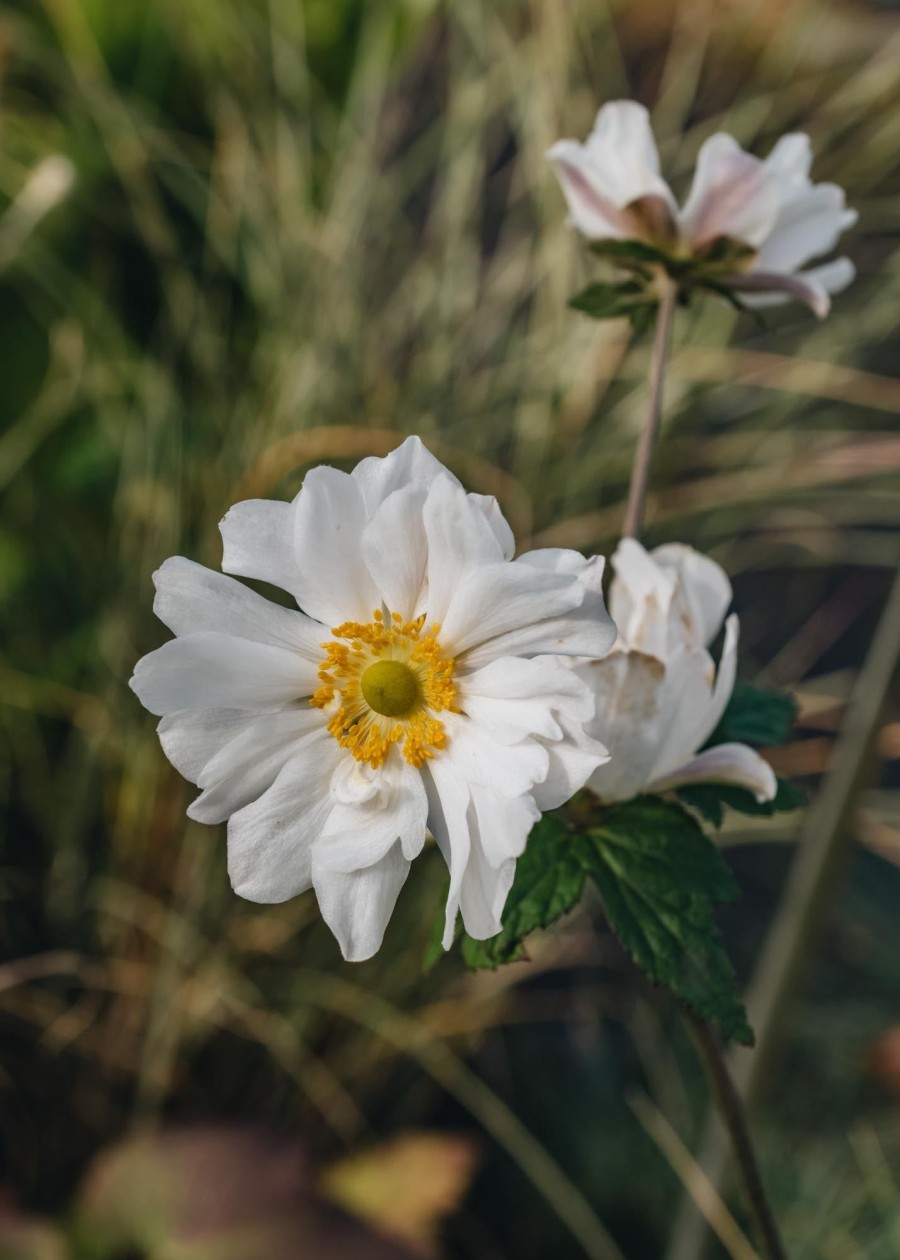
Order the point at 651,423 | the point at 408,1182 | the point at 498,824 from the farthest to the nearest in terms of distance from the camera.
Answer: the point at 408,1182 < the point at 651,423 < the point at 498,824

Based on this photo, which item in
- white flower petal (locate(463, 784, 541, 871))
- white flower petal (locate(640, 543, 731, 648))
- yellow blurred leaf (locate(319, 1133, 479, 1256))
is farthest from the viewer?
yellow blurred leaf (locate(319, 1133, 479, 1256))

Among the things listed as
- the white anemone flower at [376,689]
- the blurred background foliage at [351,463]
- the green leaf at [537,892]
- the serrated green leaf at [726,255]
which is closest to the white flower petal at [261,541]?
the white anemone flower at [376,689]

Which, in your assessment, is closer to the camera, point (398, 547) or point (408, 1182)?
point (398, 547)

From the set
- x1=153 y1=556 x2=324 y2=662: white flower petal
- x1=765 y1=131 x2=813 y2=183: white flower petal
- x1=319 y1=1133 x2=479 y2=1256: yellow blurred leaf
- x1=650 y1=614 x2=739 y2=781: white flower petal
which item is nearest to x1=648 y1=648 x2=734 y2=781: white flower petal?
x1=650 y1=614 x2=739 y2=781: white flower petal

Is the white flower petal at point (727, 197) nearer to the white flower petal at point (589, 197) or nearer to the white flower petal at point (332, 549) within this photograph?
the white flower petal at point (589, 197)

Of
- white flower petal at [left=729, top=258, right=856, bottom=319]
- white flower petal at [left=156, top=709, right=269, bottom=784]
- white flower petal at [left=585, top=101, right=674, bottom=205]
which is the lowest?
white flower petal at [left=156, top=709, right=269, bottom=784]

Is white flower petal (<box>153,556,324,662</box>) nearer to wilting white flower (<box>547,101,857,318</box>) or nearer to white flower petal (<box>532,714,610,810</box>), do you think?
white flower petal (<box>532,714,610,810</box>)

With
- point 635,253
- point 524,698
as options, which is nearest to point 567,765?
point 524,698

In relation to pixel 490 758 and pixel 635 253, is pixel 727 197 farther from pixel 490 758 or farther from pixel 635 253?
pixel 490 758
